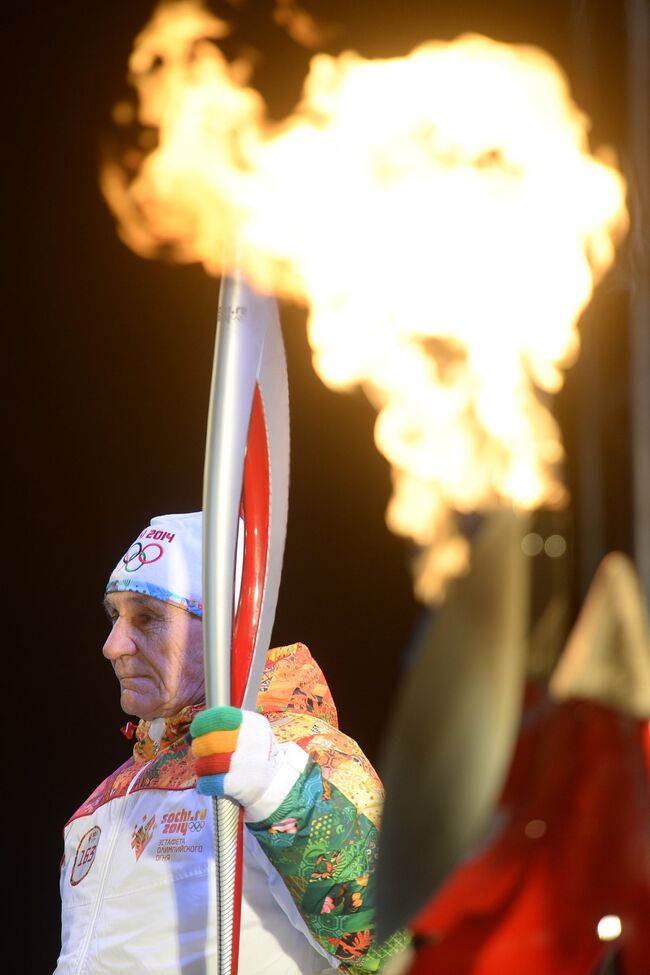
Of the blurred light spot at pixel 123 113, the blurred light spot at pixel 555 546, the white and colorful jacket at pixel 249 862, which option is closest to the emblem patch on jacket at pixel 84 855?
the white and colorful jacket at pixel 249 862

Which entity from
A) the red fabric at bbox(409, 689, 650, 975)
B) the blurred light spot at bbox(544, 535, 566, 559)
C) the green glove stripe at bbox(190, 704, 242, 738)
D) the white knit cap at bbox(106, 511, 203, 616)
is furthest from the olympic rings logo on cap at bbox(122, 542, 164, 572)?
the red fabric at bbox(409, 689, 650, 975)

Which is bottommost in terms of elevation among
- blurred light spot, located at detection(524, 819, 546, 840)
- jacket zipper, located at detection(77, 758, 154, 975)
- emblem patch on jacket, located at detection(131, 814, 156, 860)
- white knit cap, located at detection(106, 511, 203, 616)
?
jacket zipper, located at detection(77, 758, 154, 975)

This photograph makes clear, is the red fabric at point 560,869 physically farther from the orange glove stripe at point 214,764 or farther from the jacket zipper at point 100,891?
the jacket zipper at point 100,891

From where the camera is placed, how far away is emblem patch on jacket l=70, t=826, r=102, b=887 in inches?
80.4

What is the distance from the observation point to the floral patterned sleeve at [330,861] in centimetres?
172

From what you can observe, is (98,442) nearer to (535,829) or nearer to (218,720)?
(218,720)

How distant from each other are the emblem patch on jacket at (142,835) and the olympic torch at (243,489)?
26 cm

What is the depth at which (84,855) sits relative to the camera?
6.81 feet

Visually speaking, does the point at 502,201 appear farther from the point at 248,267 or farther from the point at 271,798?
the point at 271,798

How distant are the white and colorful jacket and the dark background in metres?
0.58

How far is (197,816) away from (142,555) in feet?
1.60

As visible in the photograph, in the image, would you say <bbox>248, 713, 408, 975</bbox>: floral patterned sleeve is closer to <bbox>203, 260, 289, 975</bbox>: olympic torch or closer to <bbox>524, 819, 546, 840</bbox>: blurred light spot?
<bbox>203, 260, 289, 975</bbox>: olympic torch

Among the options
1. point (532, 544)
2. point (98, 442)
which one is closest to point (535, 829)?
point (532, 544)

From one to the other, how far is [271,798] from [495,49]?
1377 millimetres
